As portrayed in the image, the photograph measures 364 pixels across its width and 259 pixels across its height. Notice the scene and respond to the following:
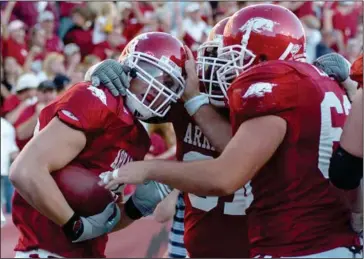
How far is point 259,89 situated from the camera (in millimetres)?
2621

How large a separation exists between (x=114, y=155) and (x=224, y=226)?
0.66 meters

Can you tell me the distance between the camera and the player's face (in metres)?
3.26

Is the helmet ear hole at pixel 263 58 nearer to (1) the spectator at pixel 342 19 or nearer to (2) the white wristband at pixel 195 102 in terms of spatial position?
(2) the white wristband at pixel 195 102

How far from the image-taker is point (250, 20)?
3041 millimetres

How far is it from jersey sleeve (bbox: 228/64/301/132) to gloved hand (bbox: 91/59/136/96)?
0.63 metres

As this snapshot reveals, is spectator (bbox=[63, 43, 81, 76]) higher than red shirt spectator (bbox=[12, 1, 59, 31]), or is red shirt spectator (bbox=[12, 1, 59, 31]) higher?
red shirt spectator (bbox=[12, 1, 59, 31])

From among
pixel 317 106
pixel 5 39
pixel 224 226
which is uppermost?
pixel 317 106

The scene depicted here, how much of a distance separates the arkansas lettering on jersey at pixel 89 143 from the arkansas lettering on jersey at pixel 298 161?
2.06 ft

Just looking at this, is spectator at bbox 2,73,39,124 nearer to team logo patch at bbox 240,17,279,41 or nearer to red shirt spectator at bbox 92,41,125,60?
red shirt spectator at bbox 92,41,125,60

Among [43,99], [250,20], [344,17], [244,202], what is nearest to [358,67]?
[250,20]

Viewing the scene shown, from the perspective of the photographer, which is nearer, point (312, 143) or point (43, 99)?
point (312, 143)

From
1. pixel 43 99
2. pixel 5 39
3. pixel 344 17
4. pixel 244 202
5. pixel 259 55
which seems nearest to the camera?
pixel 259 55

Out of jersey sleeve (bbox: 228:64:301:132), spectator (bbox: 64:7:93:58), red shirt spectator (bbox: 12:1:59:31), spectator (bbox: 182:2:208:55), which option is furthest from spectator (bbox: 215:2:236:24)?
jersey sleeve (bbox: 228:64:301:132)

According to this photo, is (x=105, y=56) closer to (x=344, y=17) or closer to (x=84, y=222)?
(x=344, y=17)
